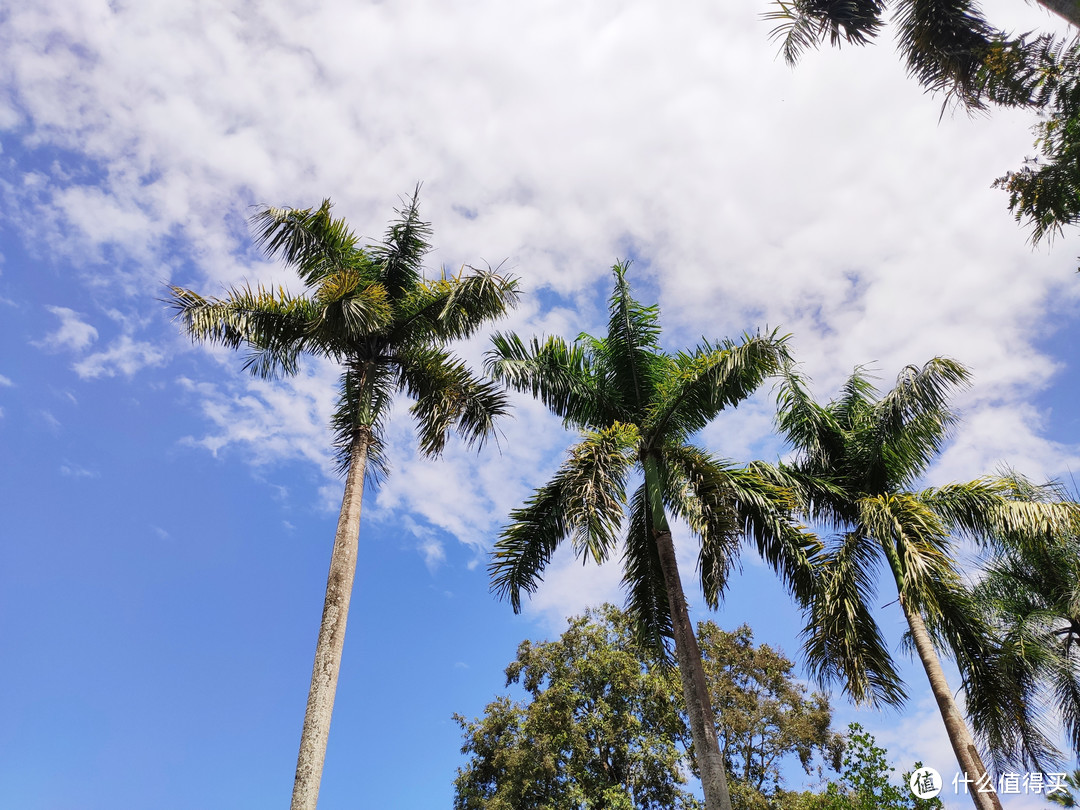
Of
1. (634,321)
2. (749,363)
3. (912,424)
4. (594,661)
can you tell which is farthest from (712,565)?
(594,661)

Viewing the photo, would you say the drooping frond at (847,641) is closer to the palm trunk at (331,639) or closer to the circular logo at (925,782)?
the circular logo at (925,782)

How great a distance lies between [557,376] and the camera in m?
12.3

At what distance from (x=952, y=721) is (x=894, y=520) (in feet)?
10.5

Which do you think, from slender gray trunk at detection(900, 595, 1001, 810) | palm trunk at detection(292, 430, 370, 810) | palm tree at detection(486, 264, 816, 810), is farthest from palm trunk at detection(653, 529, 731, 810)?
palm trunk at detection(292, 430, 370, 810)

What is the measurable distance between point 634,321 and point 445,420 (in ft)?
12.7

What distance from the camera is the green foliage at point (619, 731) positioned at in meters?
19.9

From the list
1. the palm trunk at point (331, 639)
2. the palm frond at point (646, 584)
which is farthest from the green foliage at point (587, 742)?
the palm trunk at point (331, 639)

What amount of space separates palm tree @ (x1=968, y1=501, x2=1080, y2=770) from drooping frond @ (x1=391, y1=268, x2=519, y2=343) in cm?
964

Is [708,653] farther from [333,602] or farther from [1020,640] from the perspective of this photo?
[333,602]

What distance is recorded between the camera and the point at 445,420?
11.6 m

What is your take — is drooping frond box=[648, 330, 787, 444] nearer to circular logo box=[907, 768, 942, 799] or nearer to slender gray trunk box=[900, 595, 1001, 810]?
slender gray trunk box=[900, 595, 1001, 810]

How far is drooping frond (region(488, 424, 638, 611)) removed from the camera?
9578 mm

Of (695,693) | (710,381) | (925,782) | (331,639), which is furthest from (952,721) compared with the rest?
(331,639)

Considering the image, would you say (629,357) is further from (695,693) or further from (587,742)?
(587,742)
